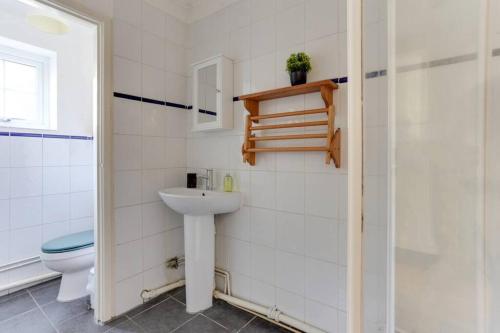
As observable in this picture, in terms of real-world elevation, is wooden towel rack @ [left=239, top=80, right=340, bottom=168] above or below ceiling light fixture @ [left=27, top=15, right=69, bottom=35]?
below

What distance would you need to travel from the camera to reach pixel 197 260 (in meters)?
1.63

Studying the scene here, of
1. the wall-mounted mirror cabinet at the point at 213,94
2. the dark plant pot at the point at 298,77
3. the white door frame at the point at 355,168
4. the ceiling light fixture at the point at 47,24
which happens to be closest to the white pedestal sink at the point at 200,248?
the wall-mounted mirror cabinet at the point at 213,94

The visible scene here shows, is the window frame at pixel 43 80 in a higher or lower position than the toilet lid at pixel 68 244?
higher

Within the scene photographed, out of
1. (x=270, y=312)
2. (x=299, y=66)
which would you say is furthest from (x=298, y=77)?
(x=270, y=312)

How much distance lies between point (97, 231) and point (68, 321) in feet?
1.98

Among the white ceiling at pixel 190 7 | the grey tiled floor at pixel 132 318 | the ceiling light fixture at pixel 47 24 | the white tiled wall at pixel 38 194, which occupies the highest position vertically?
the white ceiling at pixel 190 7

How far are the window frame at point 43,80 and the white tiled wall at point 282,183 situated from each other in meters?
1.40

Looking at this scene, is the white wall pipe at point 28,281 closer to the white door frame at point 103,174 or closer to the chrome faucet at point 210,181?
the white door frame at point 103,174

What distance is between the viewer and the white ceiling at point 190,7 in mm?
1792

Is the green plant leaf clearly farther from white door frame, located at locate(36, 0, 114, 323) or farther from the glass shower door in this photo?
white door frame, located at locate(36, 0, 114, 323)

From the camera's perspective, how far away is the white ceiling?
1.79 metres

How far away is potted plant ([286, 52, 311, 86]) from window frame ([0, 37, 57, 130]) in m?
2.10

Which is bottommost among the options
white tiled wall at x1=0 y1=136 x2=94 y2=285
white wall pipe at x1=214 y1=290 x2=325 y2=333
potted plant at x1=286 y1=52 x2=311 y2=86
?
white wall pipe at x1=214 y1=290 x2=325 y2=333

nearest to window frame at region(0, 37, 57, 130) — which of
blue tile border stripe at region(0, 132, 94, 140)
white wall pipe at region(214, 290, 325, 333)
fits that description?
blue tile border stripe at region(0, 132, 94, 140)
